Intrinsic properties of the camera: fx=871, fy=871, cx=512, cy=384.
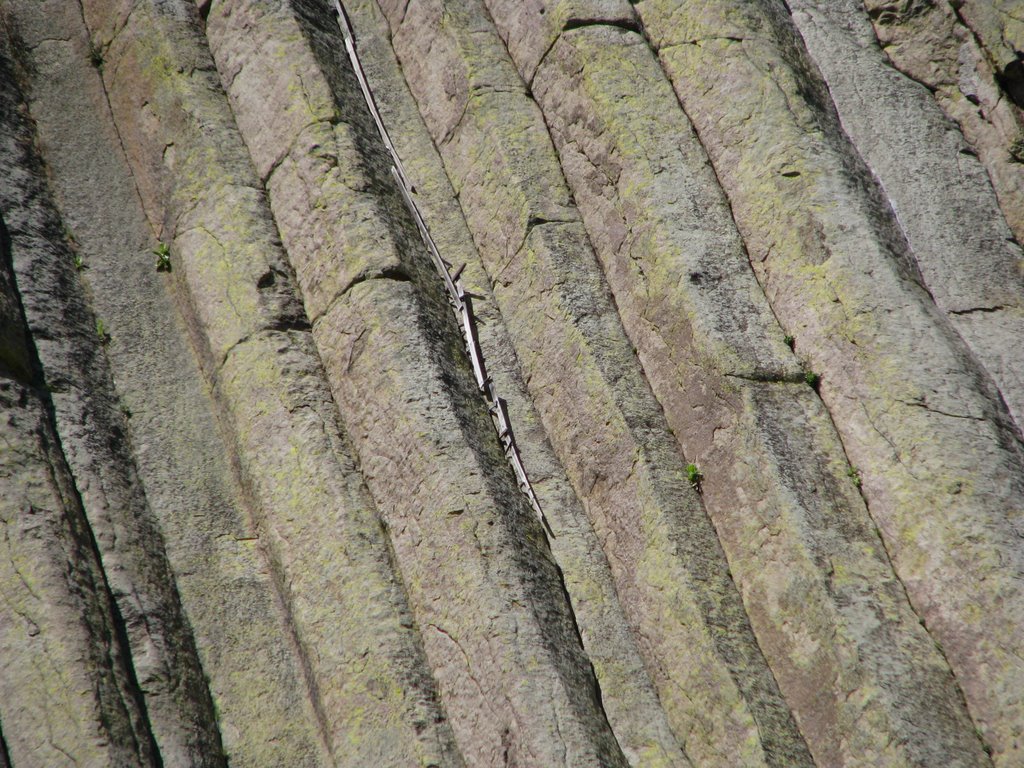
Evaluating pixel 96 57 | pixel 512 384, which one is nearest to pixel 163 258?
pixel 96 57

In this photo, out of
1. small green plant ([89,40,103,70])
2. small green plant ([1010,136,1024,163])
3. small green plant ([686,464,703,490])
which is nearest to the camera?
small green plant ([686,464,703,490])

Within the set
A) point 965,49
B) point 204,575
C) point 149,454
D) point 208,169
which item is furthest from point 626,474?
point 965,49

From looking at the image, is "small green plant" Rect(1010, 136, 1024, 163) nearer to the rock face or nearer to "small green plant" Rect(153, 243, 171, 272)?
the rock face

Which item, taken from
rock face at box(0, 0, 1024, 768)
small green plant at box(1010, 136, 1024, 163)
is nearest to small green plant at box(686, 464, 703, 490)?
rock face at box(0, 0, 1024, 768)

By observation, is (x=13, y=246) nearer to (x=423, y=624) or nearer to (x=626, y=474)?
(x=423, y=624)

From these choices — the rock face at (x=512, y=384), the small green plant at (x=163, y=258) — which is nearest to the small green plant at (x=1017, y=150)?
the rock face at (x=512, y=384)
